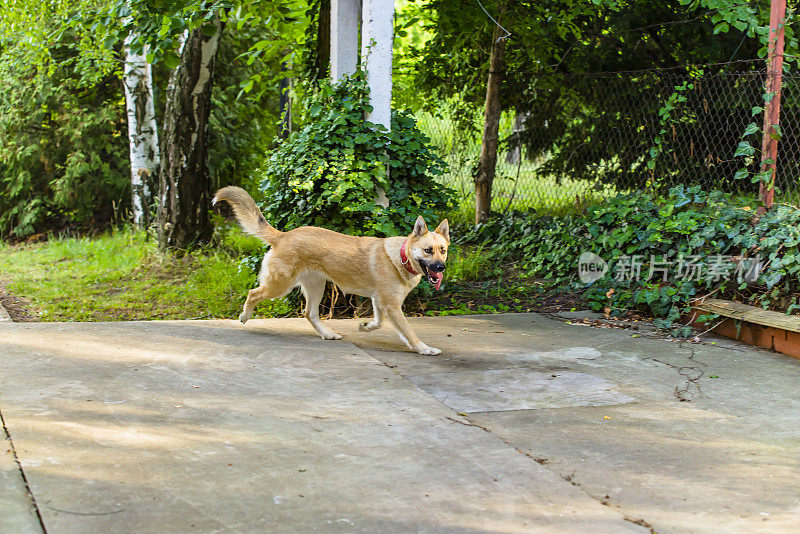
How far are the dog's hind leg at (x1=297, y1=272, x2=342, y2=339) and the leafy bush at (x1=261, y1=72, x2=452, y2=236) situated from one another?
0.87 m

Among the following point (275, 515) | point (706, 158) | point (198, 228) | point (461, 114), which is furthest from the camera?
point (461, 114)

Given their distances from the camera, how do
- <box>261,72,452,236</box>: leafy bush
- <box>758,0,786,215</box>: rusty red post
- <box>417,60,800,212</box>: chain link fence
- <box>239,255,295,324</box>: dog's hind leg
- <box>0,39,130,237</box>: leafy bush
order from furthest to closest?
<box>0,39,130,237</box>: leafy bush < <box>417,60,800,212</box>: chain link fence < <box>261,72,452,236</box>: leafy bush < <box>758,0,786,215</box>: rusty red post < <box>239,255,295,324</box>: dog's hind leg

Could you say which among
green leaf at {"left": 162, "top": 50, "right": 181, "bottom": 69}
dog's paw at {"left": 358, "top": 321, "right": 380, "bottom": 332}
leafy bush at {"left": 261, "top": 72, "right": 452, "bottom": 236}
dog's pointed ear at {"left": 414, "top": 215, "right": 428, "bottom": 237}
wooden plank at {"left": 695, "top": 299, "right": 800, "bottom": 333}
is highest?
green leaf at {"left": 162, "top": 50, "right": 181, "bottom": 69}

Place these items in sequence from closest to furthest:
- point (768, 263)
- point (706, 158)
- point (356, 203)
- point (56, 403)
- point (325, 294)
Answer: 1. point (56, 403)
2. point (768, 263)
3. point (356, 203)
4. point (325, 294)
5. point (706, 158)

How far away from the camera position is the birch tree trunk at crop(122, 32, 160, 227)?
1020 cm

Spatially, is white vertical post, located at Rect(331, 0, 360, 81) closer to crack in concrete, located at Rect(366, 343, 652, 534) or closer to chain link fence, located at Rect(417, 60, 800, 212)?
chain link fence, located at Rect(417, 60, 800, 212)

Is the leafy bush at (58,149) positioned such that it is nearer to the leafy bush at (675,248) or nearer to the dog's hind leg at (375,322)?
the leafy bush at (675,248)

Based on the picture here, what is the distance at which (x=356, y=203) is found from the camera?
6387 mm

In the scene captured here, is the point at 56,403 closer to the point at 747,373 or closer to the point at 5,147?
the point at 747,373

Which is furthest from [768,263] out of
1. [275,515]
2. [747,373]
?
[275,515]

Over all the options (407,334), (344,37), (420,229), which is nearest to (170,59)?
(344,37)

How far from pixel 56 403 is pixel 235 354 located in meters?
1.44

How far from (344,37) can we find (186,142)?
2833 millimetres

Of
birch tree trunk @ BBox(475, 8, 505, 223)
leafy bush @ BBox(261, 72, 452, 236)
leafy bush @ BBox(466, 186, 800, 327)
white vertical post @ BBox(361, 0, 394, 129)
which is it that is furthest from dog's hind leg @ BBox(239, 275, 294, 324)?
birch tree trunk @ BBox(475, 8, 505, 223)
